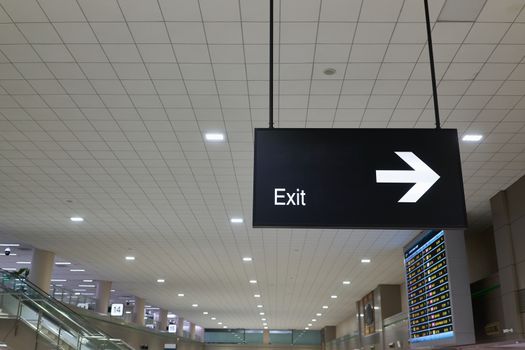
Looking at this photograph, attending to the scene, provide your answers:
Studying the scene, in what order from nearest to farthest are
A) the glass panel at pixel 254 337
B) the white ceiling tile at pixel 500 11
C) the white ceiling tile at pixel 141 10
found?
1. the white ceiling tile at pixel 500 11
2. the white ceiling tile at pixel 141 10
3. the glass panel at pixel 254 337

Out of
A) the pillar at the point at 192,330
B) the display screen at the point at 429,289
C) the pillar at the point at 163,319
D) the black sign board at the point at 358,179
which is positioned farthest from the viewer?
the pillar at the point at 192,330

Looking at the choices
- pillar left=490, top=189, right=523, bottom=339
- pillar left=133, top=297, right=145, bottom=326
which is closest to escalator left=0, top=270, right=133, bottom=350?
pillar left=490, top=189, right=523, bottom=339

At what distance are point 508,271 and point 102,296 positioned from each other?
1744 centimetres

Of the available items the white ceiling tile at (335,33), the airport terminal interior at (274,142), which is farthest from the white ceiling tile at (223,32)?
the white ceiling tile at (335,33)

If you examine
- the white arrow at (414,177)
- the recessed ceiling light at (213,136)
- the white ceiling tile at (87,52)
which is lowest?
the white arrow at (414,177)

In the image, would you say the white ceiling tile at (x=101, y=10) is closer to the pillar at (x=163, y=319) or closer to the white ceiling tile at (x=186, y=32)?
the white ceiling tile at (x=186, y=32)

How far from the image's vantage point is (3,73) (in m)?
6.38

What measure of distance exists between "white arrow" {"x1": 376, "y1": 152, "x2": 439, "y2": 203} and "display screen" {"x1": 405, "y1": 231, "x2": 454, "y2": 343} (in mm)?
7711

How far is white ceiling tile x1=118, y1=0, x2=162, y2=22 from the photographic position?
5.05 metres

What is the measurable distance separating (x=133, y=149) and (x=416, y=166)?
594 cm

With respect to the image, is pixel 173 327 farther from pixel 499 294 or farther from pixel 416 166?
pixel 416 166

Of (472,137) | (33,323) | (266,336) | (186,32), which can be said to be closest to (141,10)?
(186,32)

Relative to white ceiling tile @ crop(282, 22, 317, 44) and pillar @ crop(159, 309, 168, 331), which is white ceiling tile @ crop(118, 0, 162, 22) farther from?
pillar @ crop(159, 309, 168, 331)

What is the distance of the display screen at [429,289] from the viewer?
10.8 m
